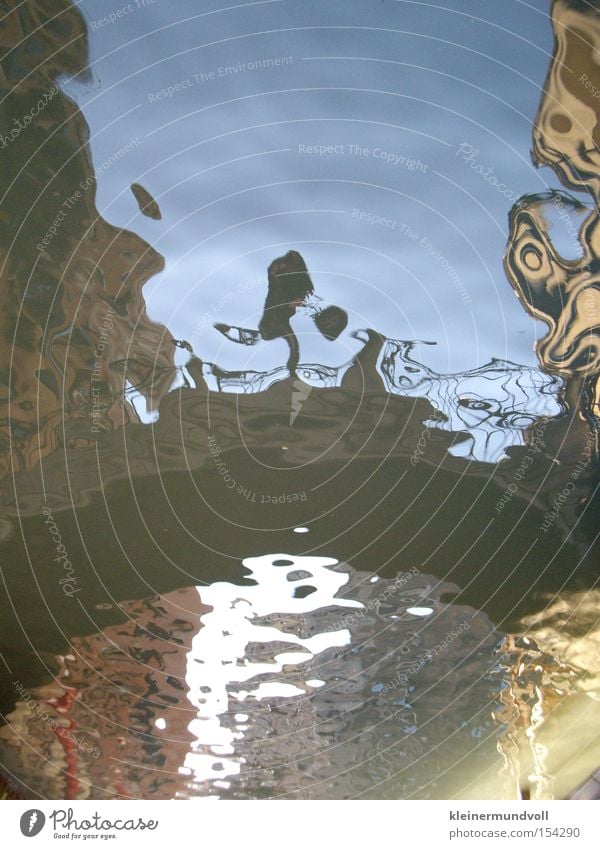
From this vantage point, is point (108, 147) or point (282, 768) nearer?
point (108, 147)

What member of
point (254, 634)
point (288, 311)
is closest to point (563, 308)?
point (288, 311)

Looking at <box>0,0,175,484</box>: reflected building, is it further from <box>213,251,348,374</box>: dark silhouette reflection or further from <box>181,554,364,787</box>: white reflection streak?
<box>181,554,364,787</box>: white reflection streak

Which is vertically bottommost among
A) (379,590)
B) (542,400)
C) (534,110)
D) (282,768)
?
(282,768)

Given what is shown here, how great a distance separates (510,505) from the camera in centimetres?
107

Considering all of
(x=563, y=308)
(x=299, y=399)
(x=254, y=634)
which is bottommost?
(x=254, y=634)

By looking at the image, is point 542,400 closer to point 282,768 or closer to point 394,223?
point 394,223

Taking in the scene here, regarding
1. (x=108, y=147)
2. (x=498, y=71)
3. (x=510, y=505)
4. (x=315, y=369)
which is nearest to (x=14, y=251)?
(x=108, y=147)

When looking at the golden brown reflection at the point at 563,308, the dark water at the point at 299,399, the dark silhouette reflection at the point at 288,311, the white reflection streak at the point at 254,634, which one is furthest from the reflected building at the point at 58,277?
the golden brown reflection at the point at 563,308

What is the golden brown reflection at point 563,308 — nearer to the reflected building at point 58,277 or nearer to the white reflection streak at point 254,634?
the white reflection streak at point 254,634

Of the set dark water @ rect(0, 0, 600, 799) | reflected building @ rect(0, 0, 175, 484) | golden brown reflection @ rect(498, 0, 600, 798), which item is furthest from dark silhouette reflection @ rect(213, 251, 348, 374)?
golden brown reflection @ rect(498, 0, 600, 798)

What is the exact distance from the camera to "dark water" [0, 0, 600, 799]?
3.11ft

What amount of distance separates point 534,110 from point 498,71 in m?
0.07

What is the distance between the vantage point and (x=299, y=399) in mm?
1025

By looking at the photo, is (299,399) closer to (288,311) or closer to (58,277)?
(288,311)
